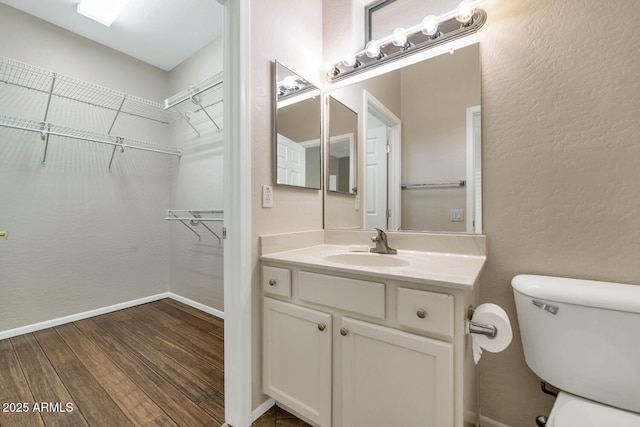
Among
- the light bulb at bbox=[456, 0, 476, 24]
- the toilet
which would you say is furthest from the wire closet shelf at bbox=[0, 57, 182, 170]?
the toilet

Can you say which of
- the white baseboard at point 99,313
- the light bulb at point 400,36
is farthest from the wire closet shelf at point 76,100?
the light bulb at point 400,36

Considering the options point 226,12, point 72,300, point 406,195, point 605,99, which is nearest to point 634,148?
point 605,99

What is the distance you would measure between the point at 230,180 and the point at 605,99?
1551 millimetres

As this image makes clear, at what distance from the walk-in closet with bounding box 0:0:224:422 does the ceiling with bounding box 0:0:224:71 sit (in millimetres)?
13

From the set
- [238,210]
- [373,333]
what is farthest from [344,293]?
[238,210]

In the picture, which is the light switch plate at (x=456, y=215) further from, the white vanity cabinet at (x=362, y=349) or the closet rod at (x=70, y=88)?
the closet rod at (x=70, y=88)

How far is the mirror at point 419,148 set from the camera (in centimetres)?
129

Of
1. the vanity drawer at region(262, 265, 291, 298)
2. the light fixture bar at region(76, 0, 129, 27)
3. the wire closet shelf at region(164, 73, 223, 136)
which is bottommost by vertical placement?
the vanity drawer at region(262, 265, 291, 298)

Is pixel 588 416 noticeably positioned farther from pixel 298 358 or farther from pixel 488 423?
pixel 298 358

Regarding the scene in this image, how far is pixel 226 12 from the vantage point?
1243 mm

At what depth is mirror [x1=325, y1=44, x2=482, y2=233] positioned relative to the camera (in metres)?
1.29

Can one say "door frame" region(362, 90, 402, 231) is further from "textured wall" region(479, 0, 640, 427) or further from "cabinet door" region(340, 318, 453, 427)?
"cabinet door" region(340, 318, 453, 427)

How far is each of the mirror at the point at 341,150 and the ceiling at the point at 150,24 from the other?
136 centimetres

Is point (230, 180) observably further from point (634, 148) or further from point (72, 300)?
point (72, 300)
